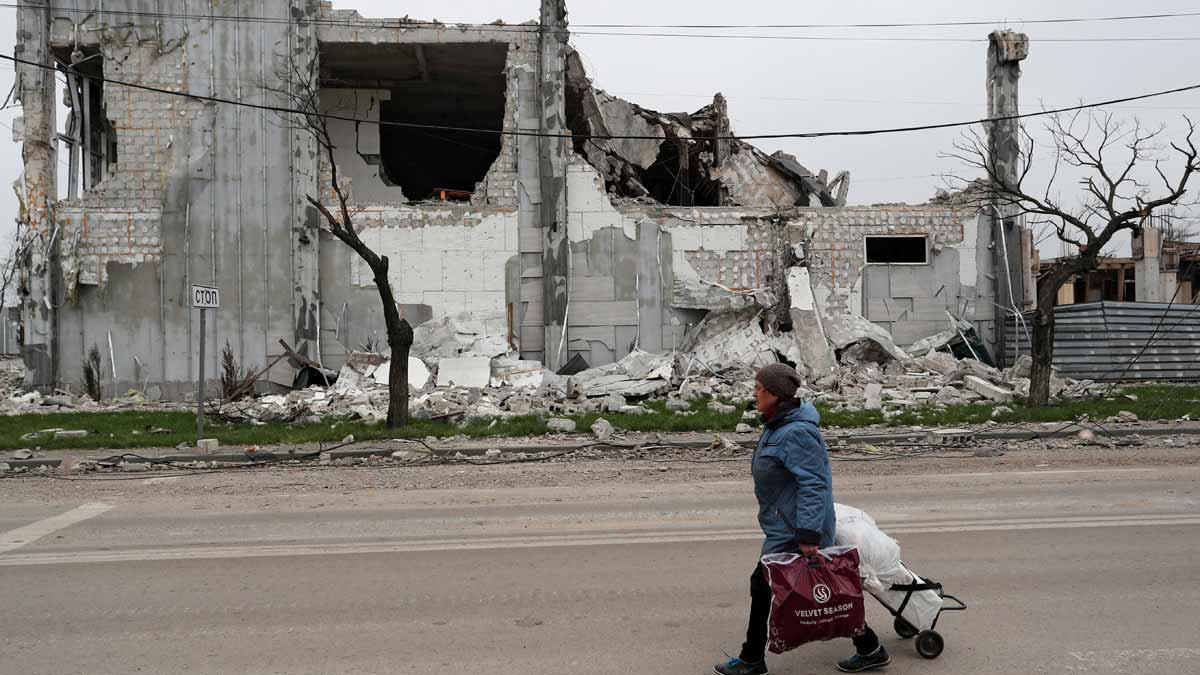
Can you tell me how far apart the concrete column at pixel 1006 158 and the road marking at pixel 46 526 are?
19326 mm

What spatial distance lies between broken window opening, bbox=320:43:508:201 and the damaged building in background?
25 cm

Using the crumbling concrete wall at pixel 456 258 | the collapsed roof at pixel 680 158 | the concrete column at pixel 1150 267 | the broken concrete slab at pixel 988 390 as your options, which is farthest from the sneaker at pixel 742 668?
the concrete column at pixel 1150 267

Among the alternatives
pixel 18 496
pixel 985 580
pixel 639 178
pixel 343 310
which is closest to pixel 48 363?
pixel 343 310

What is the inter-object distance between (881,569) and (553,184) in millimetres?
17303

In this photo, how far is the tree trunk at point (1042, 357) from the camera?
1539 cm

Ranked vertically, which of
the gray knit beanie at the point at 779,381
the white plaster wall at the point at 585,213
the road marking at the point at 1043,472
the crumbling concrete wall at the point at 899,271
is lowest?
the road marking at the point at 1043,472

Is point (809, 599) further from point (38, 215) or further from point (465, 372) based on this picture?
point (38, 215)

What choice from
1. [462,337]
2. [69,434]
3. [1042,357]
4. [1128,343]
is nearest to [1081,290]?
[1128,343]

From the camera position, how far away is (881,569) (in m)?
4.34

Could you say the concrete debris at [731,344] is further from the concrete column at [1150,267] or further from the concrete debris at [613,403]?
the concrete column at [1150,267]

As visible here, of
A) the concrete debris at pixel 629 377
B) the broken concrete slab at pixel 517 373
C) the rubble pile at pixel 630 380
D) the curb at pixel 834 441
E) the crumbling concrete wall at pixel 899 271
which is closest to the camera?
the curb at pixel 834 441

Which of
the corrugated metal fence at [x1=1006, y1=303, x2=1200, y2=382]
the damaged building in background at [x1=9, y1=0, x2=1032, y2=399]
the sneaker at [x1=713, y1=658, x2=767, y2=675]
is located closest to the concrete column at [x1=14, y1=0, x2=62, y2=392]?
the damaged building in background at [x1=9, y1=0, x2=1032, y2=399]

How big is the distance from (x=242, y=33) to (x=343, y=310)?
6.64m

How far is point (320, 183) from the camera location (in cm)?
2102
